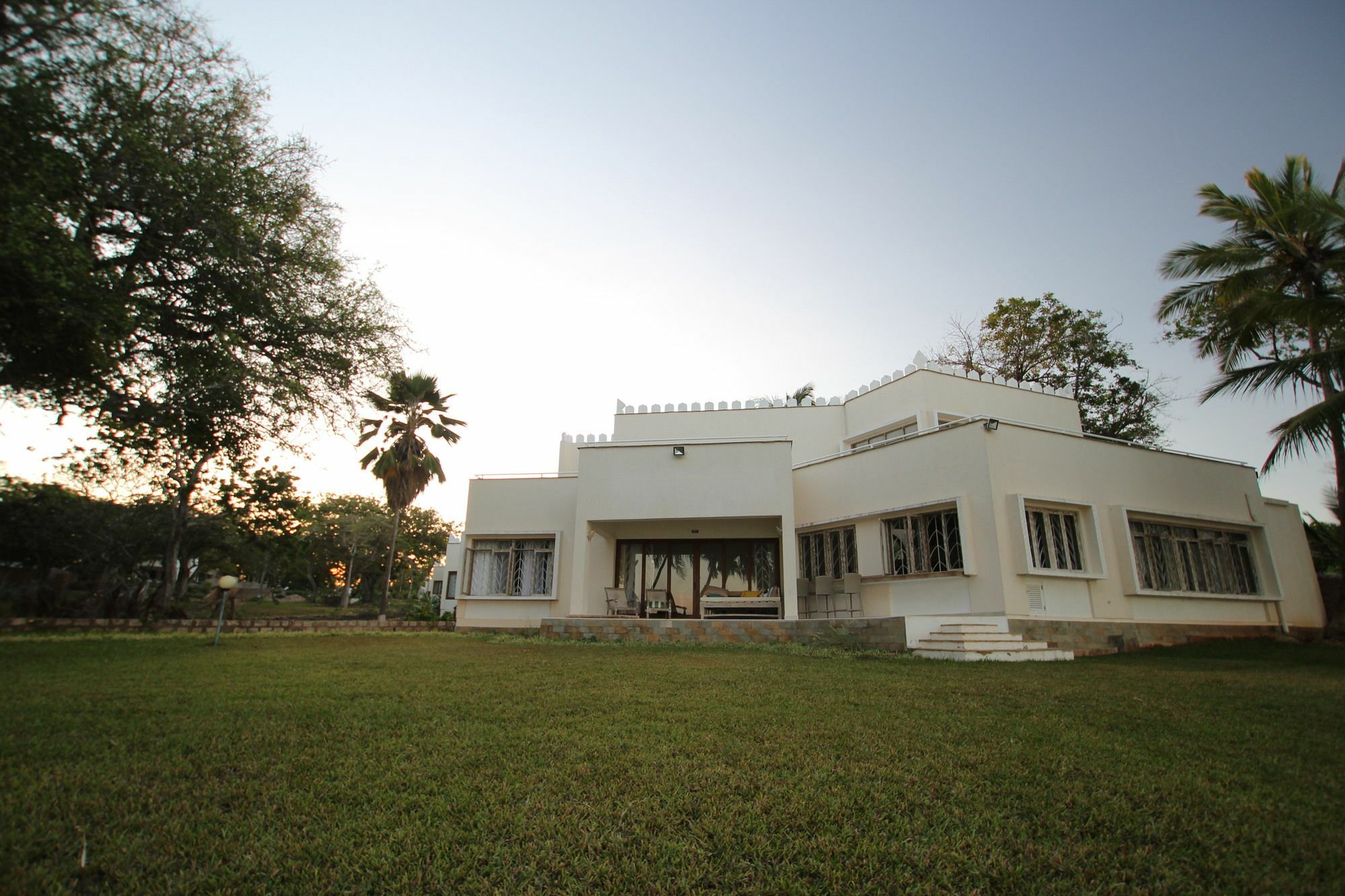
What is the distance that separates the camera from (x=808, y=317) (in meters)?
15.0

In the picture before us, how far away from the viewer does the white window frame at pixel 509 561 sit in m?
16.1

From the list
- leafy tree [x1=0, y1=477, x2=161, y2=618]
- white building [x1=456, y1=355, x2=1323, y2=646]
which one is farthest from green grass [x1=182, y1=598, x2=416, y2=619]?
white building [x1=456, y1=355, x2=1323, y2=646]

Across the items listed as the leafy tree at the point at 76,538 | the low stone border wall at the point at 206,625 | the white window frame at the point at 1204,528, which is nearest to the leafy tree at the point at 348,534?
the leafy tree at the point at 76,538

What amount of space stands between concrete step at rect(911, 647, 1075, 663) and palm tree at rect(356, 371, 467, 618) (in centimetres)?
1561

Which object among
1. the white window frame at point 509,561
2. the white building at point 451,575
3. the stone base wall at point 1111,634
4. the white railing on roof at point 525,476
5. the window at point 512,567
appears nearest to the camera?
the stone base wall at point 1111,634

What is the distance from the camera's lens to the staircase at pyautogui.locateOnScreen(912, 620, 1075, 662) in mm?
9781

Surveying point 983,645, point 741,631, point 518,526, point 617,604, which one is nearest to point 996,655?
point 983,645

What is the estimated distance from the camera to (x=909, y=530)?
41.9 ft

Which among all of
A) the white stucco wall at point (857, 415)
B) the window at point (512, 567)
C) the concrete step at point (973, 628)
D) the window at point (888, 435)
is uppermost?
the white stucco wall at point (857, 415)

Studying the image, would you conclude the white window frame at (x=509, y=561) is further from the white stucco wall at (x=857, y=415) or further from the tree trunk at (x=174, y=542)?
the tree trunk at (x=174, y=542)

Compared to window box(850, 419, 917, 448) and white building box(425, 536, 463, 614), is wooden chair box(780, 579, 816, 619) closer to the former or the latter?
window box(850, 419, 917, 448)

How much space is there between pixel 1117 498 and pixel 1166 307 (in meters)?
4.65

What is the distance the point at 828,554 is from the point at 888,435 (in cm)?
396

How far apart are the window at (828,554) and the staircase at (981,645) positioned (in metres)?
3.23
